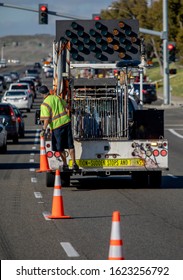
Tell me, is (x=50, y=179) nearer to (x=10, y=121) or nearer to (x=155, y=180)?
(x=155, y=180)

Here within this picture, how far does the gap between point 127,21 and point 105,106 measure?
203 centimetres

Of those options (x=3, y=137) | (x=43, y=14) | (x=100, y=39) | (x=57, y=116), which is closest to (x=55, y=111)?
(x=57, y=116)

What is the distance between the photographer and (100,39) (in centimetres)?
2134

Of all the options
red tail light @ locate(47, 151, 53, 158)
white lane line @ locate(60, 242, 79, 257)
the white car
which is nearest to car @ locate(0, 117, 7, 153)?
red tail light @ locate(47, 151, 53, 158)

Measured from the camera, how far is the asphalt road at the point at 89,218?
Answer: 12508 millimetres

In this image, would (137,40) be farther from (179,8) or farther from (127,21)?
(179,8)

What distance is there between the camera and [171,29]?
280 ft

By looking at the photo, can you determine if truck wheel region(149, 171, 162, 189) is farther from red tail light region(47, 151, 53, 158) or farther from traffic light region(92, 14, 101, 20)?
traffic light region(92, 14, 101, 20)

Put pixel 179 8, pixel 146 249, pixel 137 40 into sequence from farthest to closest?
pixel 179 8, pixel 137 40, pixel 146 249

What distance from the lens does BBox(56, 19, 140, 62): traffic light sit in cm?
2122

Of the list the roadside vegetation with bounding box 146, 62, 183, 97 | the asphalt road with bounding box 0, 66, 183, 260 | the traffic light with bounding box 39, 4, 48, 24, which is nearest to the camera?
the asphalt road with bounding box 0, 66, 183, 260

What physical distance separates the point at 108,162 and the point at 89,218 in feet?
15.4

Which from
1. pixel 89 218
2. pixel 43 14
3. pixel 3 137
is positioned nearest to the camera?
pixel 89 218

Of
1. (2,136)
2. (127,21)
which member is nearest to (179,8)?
(2,136)
